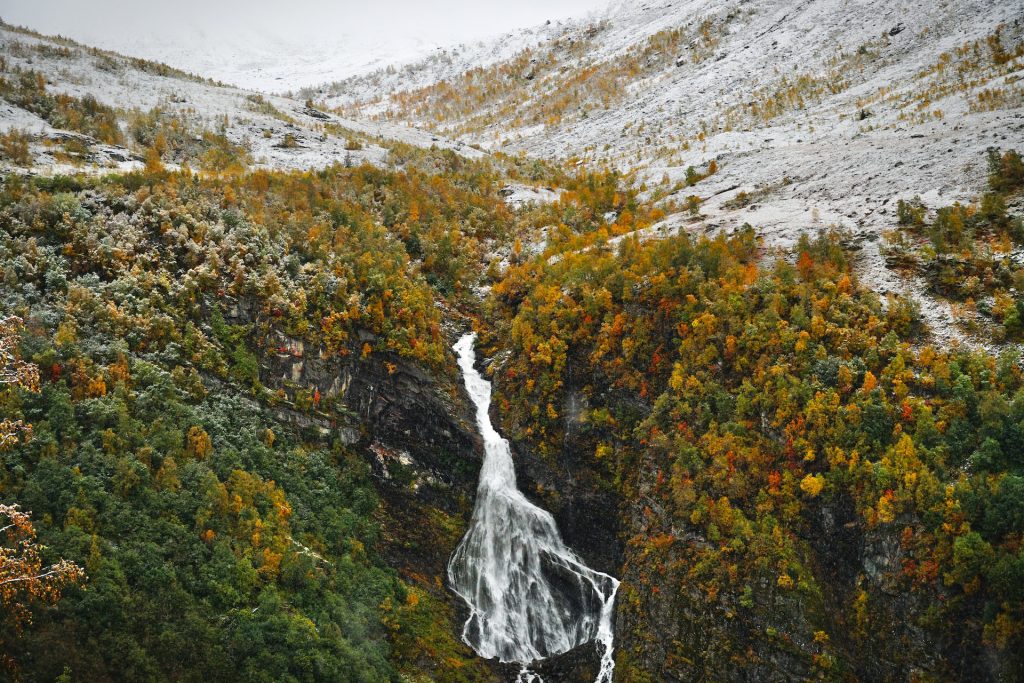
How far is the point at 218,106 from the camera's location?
56781 millimetres

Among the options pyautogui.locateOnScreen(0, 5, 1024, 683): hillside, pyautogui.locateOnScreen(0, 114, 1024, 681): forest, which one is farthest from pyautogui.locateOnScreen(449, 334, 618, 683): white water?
pyautogui.locateOnScreen(0, 114, 1024, 681): forest

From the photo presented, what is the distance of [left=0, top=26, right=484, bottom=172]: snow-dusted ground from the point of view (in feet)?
166

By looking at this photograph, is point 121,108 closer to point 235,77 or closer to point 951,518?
point 951,518

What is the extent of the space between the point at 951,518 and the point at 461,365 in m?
21.9

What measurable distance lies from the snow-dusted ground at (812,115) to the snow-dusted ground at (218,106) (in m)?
16.4

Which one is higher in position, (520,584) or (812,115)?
(812,115)

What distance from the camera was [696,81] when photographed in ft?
208

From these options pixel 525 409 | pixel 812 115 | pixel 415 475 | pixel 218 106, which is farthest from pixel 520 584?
pixel 218 106

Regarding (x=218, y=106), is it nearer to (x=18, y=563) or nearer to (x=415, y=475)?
(x=415, y=475)

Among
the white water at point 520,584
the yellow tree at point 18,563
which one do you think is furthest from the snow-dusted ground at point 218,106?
the yellow tree at point 18,563

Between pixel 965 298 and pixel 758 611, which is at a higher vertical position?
pixel 965 298

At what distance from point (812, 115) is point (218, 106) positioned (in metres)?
46.0

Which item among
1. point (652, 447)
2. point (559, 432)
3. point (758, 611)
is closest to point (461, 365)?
point (559, 432)

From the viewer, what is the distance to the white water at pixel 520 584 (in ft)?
88.9
